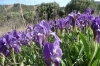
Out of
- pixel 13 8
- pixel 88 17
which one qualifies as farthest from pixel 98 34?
pixel 13 8

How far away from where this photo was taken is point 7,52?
3.25m

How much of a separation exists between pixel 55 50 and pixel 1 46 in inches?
71.7

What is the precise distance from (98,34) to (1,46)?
5.14 feet

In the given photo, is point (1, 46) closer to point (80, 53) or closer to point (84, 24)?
point (80, 53)

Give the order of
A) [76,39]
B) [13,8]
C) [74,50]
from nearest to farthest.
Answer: [74,50], [76,39], [13,8]

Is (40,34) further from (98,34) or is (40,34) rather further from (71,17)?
(71,17)

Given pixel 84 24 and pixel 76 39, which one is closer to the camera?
pixel 76 39

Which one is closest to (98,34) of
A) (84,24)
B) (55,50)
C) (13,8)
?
(55,50)

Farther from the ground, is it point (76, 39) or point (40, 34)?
point (40, 34)

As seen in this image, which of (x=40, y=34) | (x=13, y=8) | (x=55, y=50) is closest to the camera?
(x=55, y=50)

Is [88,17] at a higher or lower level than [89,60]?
higher

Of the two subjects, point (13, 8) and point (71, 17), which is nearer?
point (71, 17)

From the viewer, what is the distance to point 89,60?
8.83 ft

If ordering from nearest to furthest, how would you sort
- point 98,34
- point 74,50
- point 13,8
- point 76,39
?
point 98,34 → point 74,50 → point 76,39 → point 13,8
